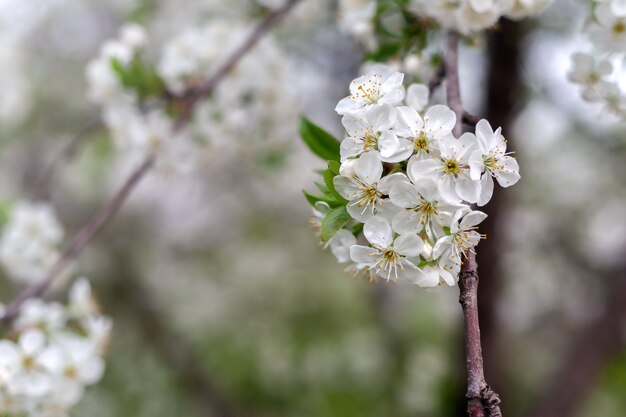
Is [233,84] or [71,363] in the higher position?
[233,84]

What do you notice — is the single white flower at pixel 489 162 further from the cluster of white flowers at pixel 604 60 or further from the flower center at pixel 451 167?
the cluster of white flowers at pixel 604 60

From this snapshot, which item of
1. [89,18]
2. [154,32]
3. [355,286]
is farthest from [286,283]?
[89,18]

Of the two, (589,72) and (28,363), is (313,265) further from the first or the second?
(589,72)

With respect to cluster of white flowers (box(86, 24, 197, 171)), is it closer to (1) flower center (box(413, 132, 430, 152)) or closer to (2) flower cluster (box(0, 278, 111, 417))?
(2) flower cluster (box(0, 278, 111, 417))

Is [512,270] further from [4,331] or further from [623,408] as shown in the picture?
[4,331]

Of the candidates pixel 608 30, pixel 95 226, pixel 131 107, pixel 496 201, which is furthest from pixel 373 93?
pixel 496 201

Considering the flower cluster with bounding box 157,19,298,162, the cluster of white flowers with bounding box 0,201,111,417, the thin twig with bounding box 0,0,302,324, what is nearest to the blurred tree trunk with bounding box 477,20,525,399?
the flower cluster with bounding box 157,19,298,162
